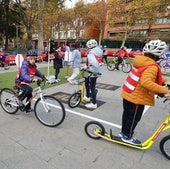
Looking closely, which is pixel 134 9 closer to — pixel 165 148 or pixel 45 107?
pixel 45 107

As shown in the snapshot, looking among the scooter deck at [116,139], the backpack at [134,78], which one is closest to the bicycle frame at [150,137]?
the scooter deck at [116,139]

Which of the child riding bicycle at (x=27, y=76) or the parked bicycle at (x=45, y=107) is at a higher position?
the child riding bicycle at (x=27, y=76)

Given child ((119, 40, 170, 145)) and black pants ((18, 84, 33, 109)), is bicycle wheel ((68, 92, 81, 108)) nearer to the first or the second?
black pants ((18, 84, 33, 109))

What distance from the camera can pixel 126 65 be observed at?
493 inches

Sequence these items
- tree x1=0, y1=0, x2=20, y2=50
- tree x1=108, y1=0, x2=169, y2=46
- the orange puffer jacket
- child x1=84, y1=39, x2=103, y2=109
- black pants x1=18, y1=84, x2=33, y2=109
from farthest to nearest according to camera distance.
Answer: tree x1=0, y1=0, x2=20, y2=50
tree x1=108, y1=0, x2=169, y2=46
child x1=84, y1=39, x2=103, y2=109
black pants x1=18, y1=84, x2=33, y2=109
the orange puffer jacket

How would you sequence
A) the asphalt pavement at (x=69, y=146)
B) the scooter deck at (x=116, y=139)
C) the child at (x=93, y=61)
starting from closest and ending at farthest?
the asphalt pavement at (x=69, y=146) < the scooter deck at (x=116, y=139) < the child at (x=93, y=61)

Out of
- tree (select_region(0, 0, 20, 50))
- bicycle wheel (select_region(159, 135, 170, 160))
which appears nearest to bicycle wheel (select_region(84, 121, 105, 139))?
bicycle wheel (select_region(159, 135, 170, 160))

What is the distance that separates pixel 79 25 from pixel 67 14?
15.2 feet

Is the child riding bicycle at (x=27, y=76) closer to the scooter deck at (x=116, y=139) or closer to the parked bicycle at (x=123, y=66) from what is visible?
the scooter deck at (x=116, y=139)

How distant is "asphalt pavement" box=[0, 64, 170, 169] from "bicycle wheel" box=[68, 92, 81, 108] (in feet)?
1.37

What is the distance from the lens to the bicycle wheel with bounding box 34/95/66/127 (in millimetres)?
4227

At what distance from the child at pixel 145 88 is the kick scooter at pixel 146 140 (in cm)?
13

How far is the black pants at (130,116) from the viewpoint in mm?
3191

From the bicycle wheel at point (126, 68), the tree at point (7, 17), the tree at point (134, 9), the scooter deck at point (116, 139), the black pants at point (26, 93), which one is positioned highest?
the tree at point (134, 9)
